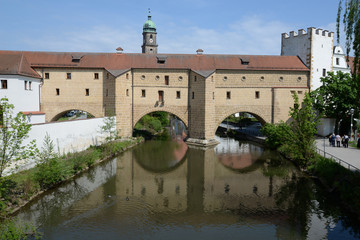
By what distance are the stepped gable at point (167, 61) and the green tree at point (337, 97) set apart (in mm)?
3452

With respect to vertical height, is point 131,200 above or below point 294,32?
below

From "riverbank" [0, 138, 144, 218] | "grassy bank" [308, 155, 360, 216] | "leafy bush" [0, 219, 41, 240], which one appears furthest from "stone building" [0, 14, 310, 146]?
"leafy bush" [0, 219, 41, 240]

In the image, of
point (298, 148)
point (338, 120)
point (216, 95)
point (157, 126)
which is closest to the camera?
point (298, 148)

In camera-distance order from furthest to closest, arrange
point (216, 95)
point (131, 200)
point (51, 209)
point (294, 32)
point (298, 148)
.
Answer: point (294, 32) → point (216, 95) → point (298, 148) → point (131, 200) → point (51, 209)

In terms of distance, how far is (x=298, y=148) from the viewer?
1791cm

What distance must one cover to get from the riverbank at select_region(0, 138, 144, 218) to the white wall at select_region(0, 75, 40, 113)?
7.34 m

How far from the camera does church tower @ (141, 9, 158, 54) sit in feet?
196

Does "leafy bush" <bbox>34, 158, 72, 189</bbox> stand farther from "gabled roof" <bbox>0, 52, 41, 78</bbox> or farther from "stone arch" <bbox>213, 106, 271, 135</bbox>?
"stone arch" <bbox>213, 106, 271, 135</bbox>

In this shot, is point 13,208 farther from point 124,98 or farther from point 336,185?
point 124,98

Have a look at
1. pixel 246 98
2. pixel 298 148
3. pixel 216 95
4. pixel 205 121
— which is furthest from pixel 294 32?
pixel 298 148

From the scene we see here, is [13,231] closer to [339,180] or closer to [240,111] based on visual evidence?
[339,180]

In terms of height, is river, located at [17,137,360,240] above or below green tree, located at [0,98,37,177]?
below

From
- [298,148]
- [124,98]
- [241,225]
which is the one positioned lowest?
[241,225]

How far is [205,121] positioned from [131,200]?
48.5ft
